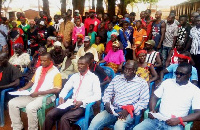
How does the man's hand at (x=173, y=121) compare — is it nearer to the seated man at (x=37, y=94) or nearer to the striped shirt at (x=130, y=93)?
the striped shirt at (x=130, y=93)

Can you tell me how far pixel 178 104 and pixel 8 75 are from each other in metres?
3.22

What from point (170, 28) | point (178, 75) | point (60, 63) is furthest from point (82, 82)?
point (170, 28)

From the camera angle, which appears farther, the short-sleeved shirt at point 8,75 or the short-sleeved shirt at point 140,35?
the short-sleeved shirt at point 140,35

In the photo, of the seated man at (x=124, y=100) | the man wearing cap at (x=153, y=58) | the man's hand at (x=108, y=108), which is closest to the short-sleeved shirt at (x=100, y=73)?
the seated man at (x=124, y=100)

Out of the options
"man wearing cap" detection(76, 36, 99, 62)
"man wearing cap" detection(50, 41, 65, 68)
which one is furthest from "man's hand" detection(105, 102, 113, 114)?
"man wearing cap" detection(50, 41, 65, 68)

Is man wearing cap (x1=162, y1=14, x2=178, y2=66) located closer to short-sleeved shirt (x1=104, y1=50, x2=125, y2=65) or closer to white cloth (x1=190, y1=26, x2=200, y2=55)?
white cloth (x1=190, y1=26, x2=200, y2=55)

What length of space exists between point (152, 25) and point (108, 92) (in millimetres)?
3682

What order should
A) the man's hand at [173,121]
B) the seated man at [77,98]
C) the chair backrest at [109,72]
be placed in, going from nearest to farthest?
the man's hand at [173,121]
the seated man at [77,98]
the chair backrest at [109,72]

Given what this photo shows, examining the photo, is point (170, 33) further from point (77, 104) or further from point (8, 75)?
point (8, 75)

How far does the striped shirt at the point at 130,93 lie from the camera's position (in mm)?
3496

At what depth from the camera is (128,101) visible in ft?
11.7

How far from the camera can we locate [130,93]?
141 inches

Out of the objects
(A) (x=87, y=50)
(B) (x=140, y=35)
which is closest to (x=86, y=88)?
(A) (x=87, y=50)

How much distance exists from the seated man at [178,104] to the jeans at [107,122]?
17 centimetres
